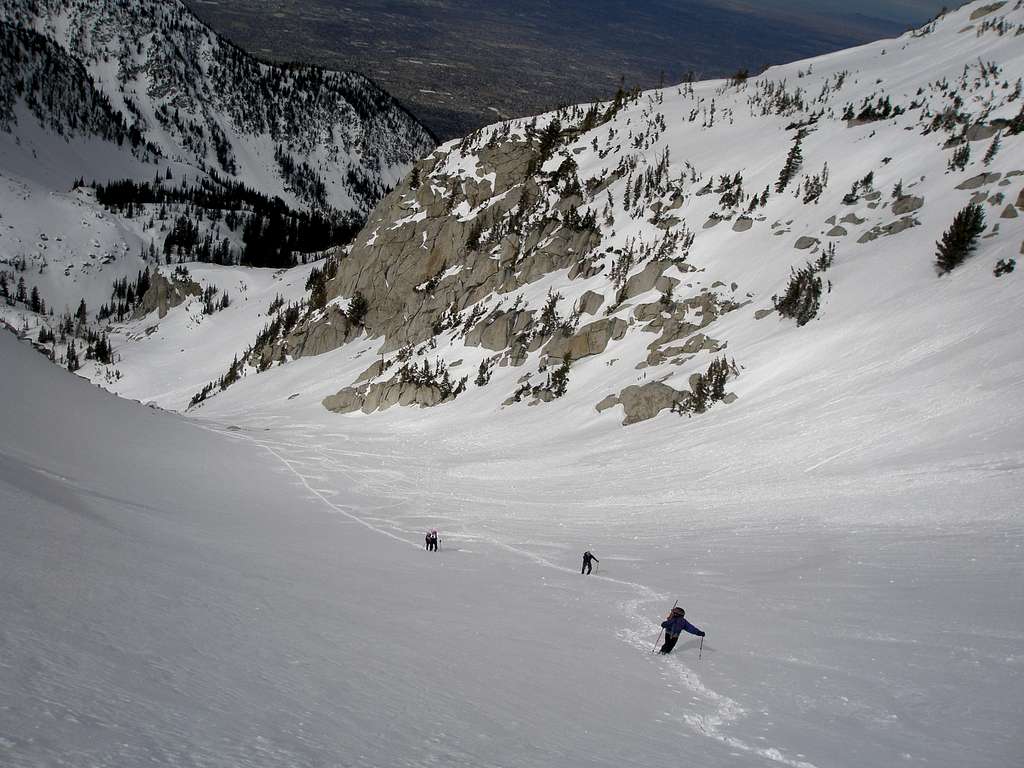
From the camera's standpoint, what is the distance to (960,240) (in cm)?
3738

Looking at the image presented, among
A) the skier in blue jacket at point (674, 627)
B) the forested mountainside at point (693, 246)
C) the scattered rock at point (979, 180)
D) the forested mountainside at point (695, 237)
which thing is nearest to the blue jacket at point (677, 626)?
the skier in blue jacket at point (674, 627)

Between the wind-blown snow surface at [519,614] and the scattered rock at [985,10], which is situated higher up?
the scattered rock at [985,10]

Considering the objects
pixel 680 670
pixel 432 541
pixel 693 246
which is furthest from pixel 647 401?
pixel 680 670

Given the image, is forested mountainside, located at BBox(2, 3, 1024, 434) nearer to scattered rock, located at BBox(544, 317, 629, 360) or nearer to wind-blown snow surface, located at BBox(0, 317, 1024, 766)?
scattered rock, located at BBox(544, 317, 629, 360)

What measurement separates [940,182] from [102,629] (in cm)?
5439

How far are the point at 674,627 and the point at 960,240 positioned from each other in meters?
34.7

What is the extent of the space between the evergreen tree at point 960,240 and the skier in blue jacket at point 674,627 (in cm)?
3408

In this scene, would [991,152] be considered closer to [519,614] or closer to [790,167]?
[790,167]

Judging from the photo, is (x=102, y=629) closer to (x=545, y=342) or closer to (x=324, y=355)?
(x=545, y=342)

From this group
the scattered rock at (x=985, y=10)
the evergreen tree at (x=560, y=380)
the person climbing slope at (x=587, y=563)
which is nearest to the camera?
the person climbing slope at (x=587, y=563)

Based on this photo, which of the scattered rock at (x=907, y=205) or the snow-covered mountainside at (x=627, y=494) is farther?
the scattered rock at (x=907, y=205)

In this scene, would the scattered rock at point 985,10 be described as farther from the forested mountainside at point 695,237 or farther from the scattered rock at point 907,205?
the scattered rock at point 907,205

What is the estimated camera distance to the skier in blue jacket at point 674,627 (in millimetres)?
12234

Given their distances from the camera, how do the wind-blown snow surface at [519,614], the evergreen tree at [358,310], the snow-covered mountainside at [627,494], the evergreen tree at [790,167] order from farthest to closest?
the evergreen tree at [358,310], the evergreen tree at [790,167], the snow-covered mountainside at [627,494], the wind-blown snow surface at [519,614]
